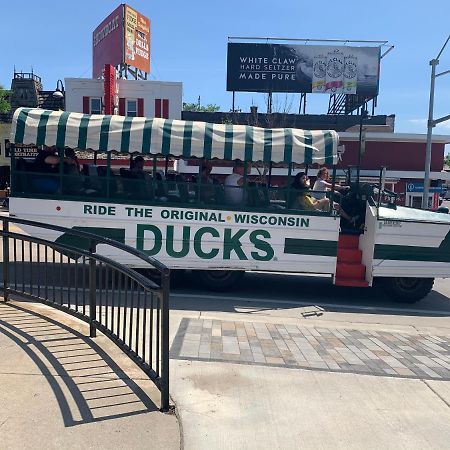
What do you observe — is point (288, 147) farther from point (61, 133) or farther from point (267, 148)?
point (61, 133)

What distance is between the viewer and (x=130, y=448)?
3.21 m

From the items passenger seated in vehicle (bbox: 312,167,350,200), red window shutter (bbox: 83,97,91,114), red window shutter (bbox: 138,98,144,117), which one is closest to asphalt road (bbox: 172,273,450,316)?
passenger seated in vehicle (bbox: 312,167,350,200)

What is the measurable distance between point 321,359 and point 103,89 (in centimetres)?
2656

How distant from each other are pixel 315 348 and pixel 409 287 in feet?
12.1

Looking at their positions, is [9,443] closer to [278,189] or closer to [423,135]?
A: [278,189]

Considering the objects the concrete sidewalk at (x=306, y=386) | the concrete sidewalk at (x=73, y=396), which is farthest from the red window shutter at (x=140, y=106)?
the concrete sidewalk at (x=73, y=396)

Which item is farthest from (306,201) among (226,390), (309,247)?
(226,390)

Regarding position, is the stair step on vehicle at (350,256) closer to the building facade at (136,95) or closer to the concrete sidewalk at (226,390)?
the concrete sidewalk at (226,390)

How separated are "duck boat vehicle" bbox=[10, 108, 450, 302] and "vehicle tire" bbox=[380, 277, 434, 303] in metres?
0.27

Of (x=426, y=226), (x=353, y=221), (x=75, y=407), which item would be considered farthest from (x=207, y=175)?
(x=75, y=407)

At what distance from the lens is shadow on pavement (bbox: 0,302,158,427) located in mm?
3666

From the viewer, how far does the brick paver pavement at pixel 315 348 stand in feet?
16.8

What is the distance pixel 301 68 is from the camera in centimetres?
3650

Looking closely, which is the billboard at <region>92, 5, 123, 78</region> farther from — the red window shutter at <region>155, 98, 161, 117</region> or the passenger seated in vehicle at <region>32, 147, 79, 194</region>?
the passenger seated in vehicle at <region>32, 147, 79, 194</region>
